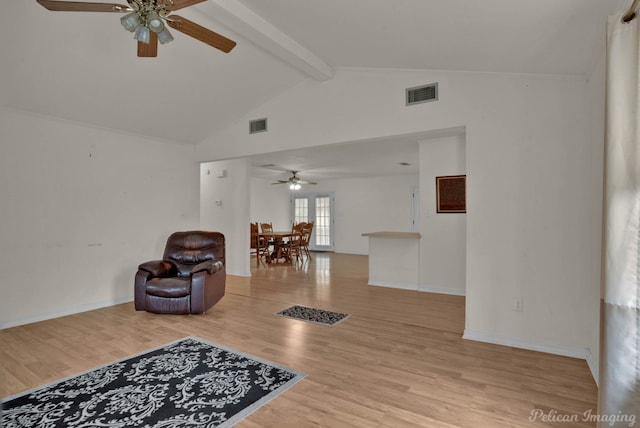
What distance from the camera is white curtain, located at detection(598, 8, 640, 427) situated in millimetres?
1582

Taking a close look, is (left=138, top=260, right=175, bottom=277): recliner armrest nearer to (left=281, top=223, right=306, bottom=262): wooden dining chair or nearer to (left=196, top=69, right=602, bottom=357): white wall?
(left=196, top=69, right=602, bottom=357): white wall

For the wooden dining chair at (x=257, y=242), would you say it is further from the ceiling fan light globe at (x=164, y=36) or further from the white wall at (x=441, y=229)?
the ceiling fan light globe at (x=164, y=36)

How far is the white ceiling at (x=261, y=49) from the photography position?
2418mm

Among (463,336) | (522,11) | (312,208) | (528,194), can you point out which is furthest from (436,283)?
(312,208)

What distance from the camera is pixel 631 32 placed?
1622mm

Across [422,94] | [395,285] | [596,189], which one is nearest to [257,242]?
[395,285]

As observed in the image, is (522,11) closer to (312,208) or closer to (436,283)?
(436,283)

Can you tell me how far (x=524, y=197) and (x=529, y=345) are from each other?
4.49 ft

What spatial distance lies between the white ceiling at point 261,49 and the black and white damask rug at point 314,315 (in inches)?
115

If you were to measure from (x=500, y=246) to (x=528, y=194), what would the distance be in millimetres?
545

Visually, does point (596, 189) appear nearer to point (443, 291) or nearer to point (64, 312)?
point (443, 291)

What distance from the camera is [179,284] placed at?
412cm

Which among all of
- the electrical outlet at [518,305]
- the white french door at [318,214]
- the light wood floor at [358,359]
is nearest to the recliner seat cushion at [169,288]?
the light wood floor at [358,359]

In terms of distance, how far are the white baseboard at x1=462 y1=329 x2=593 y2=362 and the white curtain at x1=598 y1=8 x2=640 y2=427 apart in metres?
1.58
